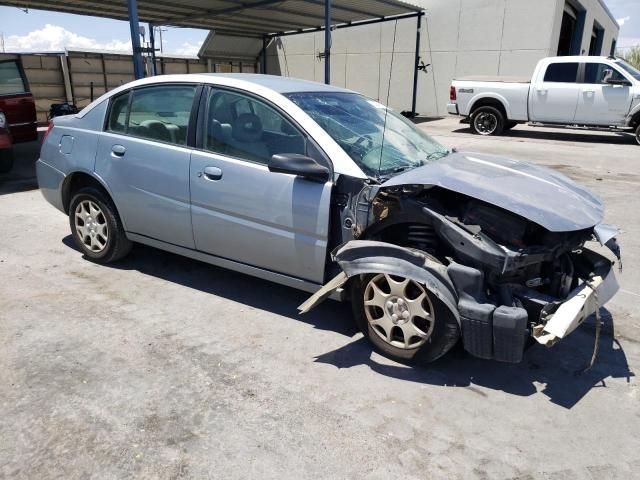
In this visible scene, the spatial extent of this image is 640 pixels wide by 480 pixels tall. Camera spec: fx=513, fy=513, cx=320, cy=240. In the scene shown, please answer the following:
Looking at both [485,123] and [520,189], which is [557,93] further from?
[520,189]

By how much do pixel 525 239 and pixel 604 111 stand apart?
12.5 metres

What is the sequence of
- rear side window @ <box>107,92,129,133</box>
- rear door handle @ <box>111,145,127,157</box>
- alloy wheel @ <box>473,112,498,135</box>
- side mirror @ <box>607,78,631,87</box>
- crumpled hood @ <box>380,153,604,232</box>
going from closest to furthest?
crumpled hood @ <box>380,153,604,232</box>
rear door handle @ <box>111,145,127,157</box>
rear side window @ <box>107,92,129,133</box>
side mirror @ <box>607,78,631,87</box>
alloy wheel @ <box>473,112,498,135</box>

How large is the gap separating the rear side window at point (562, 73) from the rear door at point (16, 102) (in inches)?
498

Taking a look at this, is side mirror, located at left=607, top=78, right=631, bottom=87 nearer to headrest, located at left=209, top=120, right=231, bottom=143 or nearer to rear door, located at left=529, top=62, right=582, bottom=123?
rear door, located at left=529, top=62, right=582, bottom=123

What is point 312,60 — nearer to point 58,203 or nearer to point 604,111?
point 604,111

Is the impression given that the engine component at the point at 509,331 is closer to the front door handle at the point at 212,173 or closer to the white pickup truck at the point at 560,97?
the front door handle at the point at 212,173

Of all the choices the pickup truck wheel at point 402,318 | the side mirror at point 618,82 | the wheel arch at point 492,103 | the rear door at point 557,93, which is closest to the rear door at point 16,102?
the pickup truck wheel at point 402,318

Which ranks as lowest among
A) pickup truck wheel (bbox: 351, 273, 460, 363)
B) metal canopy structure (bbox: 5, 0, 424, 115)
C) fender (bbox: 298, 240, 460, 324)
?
pickup truck wheel (bbox: 351, 273, 460, 363)

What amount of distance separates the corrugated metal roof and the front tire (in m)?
11.0

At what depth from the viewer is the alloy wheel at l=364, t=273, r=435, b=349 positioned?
3039 millimetres

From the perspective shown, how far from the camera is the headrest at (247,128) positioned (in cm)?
371

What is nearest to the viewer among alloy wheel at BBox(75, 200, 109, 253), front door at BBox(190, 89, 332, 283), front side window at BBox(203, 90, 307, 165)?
front door at BBox(190, 89, 332, 283)

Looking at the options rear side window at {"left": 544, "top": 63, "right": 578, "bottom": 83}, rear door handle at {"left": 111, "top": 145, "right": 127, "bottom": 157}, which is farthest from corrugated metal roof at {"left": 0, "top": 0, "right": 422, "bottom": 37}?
rear door handle at {"left": 111, "top": 145, "right": 127, "bottom": 157}

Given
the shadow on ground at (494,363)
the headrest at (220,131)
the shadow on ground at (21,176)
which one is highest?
the headrest at (220,131)
